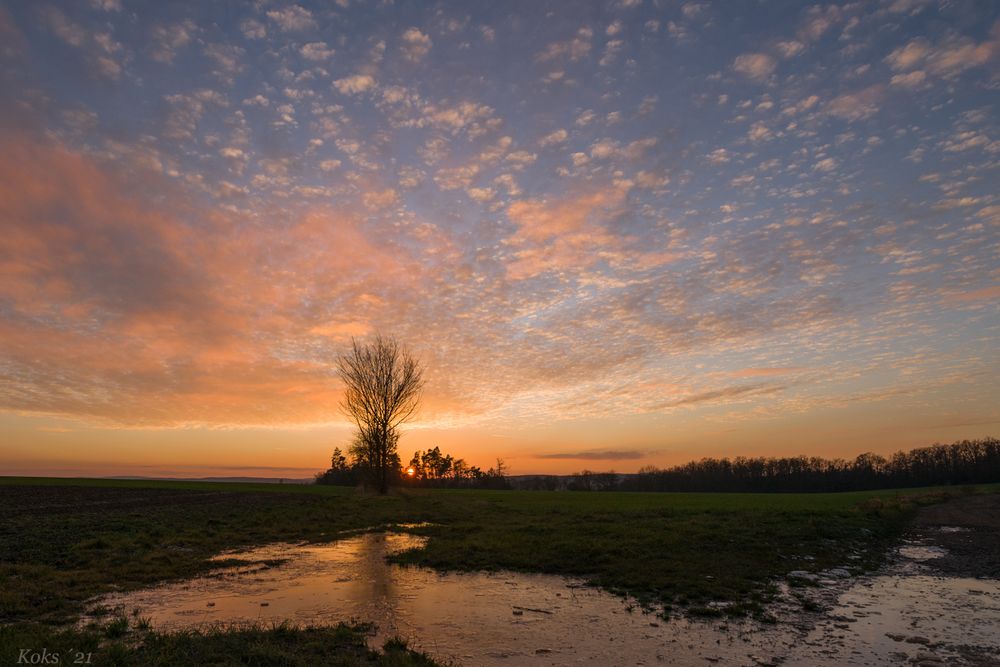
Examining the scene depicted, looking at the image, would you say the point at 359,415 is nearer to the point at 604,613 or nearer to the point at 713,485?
the point at 604,613

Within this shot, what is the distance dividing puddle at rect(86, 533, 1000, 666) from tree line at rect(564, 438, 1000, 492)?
113m

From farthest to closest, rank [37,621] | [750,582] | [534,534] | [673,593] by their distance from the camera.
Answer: [534,534], [750,582], [673,593], [37,621]

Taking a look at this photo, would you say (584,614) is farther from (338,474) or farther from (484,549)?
(338,474)

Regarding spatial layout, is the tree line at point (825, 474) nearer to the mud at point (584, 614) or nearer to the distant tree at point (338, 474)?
the distant tree at point (338, 474)

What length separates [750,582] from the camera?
583 inches

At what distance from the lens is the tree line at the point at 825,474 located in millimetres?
117438

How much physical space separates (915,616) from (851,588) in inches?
128

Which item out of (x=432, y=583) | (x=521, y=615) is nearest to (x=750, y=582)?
(x=521, y=615)
